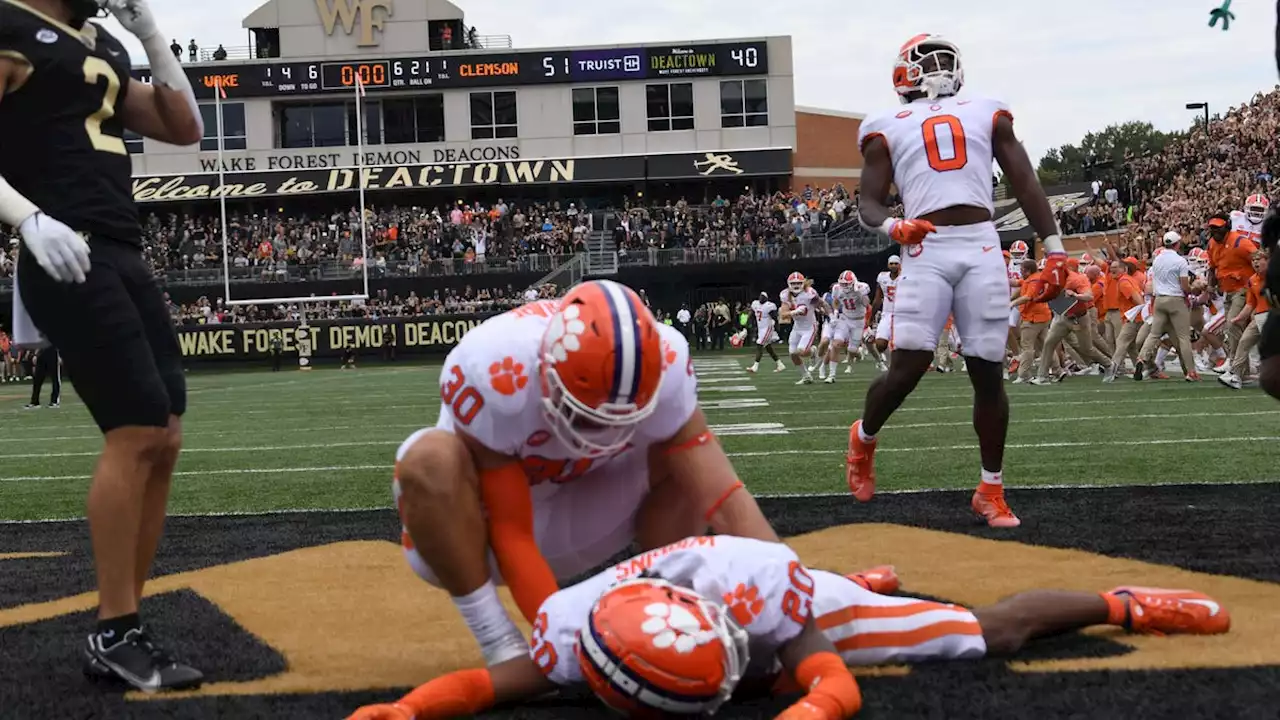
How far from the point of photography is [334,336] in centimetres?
2998

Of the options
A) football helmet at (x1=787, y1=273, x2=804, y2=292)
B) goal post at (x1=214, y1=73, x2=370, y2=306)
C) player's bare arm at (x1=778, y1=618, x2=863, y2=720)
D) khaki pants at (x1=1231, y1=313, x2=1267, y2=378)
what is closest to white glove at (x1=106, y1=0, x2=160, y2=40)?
player's bare arm at (x1=778, y1=618, x2=863, y2=720)

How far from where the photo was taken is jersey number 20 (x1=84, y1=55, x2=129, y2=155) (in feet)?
10.9

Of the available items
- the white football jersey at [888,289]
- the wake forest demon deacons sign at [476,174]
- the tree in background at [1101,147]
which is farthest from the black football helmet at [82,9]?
the tree in background at [1101,147]

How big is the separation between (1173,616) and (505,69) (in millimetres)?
40899

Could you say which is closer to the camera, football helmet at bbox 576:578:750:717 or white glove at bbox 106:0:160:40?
football helmet at bbox 576:578:750:717

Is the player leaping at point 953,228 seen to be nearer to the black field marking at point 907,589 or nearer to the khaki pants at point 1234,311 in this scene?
the black field marking at point 907,589

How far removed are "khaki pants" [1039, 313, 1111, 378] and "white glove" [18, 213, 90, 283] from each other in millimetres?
13519

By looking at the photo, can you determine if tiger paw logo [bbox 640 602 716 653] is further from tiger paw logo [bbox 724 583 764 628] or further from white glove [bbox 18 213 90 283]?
white glove [bbox 18 213 90 283]

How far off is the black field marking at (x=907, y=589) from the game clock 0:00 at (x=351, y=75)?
3779cm

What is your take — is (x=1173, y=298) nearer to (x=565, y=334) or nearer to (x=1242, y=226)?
(x=1242, y=226)

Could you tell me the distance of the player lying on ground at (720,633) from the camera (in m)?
2.46

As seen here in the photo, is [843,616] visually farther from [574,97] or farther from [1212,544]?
[574,97]

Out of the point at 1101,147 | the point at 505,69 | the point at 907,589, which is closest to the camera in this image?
the point at 907,589

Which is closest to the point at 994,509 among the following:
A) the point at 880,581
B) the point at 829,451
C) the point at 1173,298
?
the point at 880,581
